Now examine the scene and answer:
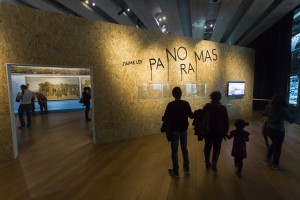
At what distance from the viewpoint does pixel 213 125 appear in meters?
3.38

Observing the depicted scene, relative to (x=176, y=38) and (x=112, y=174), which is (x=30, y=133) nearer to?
(x=112, y=174)

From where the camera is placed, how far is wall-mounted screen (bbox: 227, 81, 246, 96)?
8445 mm

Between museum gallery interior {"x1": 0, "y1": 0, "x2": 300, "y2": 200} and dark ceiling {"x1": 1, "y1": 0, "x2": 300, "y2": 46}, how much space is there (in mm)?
53

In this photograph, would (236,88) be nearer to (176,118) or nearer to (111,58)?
(111,58)

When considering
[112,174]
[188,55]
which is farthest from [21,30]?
[188,55]

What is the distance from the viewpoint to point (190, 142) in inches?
225

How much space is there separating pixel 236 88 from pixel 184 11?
13.9ft

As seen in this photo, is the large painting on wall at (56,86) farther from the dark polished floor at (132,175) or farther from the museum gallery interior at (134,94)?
the dark polished floor at (132,175)

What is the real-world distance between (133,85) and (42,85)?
7.92 metres

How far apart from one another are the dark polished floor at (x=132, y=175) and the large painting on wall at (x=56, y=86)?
6.53 metres

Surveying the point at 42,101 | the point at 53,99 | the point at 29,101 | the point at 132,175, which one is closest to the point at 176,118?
the point at 132,175

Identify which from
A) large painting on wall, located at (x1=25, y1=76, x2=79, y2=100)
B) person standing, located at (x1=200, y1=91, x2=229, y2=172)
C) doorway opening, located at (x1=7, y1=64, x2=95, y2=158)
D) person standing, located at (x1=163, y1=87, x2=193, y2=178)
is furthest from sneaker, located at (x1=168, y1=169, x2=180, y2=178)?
large painting on wall, located at (x1=25, y1=76, x2=79, y2=100)

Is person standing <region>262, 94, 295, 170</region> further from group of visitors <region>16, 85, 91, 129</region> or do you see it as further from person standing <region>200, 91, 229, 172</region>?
group of visitors <region>16, 85, 91, 129</region>

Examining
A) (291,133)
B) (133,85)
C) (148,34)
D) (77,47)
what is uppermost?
(148,34)
